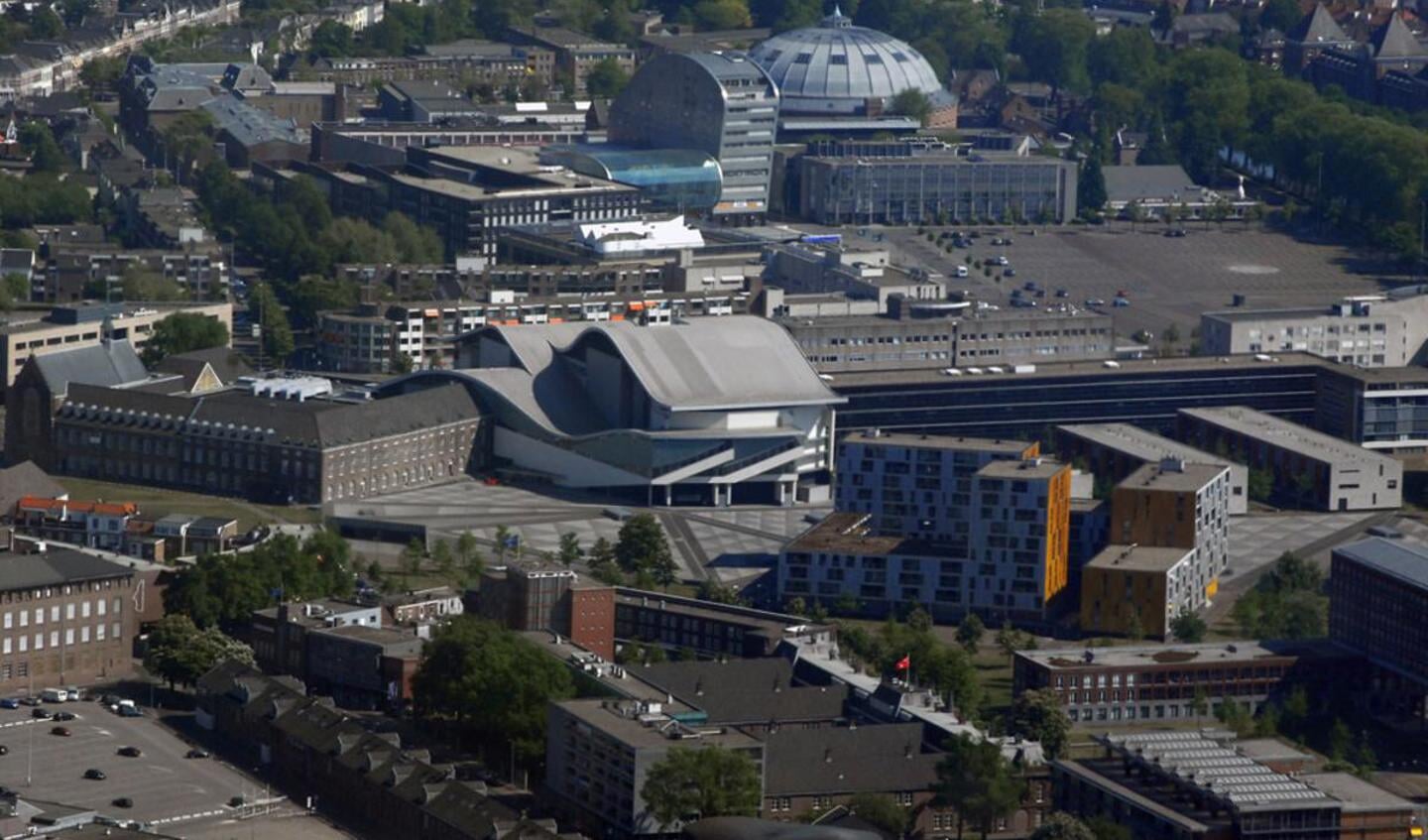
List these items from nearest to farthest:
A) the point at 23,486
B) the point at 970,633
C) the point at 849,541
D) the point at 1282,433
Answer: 1. the point at 970,633
2. the point at 849,541
3. the point at 23,486
4. the point at 1282,433

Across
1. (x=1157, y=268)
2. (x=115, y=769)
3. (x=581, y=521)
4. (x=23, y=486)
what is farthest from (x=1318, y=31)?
(x=115, y=769)

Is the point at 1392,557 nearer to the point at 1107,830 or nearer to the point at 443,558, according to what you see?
the point at 1107,830

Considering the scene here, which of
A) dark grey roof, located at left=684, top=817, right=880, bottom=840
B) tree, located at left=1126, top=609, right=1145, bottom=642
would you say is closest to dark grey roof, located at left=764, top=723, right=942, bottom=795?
dark grey roof, located at left=684, top=817, right=880, bottom=840

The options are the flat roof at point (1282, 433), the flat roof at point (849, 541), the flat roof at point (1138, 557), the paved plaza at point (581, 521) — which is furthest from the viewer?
the flat roof at point (1282, 433)

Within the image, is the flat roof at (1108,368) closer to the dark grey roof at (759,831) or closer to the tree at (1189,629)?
the tree at (1189,629)

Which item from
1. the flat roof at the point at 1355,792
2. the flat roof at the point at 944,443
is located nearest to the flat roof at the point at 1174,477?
the flat roof at the point at 944,443

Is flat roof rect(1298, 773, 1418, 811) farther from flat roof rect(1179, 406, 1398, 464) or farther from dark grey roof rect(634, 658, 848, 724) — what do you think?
flat roof rect(1179, 406, 1398, 464)
